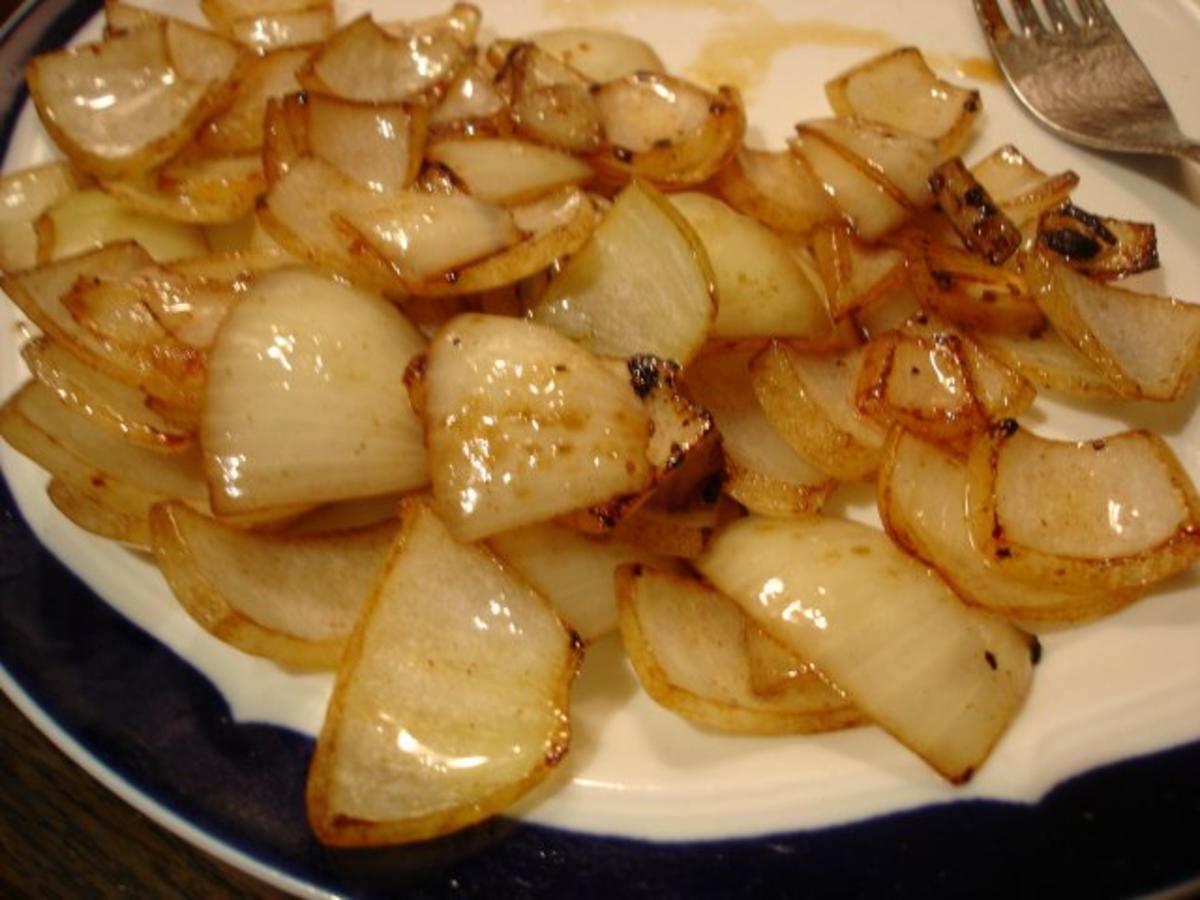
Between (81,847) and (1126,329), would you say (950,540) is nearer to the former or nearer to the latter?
(1126,329)

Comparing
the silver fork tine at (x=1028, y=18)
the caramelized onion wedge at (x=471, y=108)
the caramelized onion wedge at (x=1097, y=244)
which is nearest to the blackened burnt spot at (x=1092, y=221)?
the caramelized onion wedge at (x=1097, y=244)

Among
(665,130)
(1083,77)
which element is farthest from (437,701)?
(1083,77)

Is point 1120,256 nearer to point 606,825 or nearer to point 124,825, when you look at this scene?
point 606,825

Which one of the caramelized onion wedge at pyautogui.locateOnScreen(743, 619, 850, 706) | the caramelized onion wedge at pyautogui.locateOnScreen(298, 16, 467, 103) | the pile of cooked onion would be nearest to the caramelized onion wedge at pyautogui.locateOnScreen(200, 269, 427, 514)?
the pile of cooked onion

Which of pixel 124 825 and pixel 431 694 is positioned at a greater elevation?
pixel 431 694

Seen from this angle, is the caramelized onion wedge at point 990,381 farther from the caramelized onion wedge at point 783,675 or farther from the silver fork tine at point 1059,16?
the silver fork tine at point 1059,16

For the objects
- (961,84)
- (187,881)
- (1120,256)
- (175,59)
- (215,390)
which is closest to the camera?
(215,390)

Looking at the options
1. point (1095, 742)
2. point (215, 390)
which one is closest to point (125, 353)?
point (215, 390)
